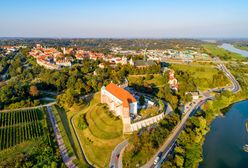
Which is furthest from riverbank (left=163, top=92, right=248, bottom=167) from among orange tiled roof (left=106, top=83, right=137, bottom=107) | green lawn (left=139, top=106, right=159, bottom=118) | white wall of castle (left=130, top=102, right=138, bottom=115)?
orange tiled roof (left=106, top=83, right=137, bottom=107)

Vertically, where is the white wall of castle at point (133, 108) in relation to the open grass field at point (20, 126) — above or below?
above

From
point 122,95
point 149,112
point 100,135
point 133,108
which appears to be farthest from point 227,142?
point 100,135

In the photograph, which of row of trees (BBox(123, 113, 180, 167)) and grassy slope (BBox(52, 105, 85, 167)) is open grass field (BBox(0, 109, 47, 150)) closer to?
grassy slope (BBox(52, 105, 85, 167))

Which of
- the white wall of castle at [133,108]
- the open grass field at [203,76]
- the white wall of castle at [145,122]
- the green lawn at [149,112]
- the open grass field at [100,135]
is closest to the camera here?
the open grass field at [100,135]

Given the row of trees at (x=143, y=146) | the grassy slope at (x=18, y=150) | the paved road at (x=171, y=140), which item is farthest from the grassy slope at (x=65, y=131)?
the paved road at (x=171, y=140)


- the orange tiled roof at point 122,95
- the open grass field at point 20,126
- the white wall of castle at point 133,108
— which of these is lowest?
the open grass field at point 20,126

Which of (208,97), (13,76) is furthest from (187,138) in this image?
(13,76)

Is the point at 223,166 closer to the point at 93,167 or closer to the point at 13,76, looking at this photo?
the point at 93,167

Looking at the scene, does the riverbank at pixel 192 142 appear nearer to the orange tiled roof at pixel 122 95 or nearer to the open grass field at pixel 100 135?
the open grass field at pixel 100 135

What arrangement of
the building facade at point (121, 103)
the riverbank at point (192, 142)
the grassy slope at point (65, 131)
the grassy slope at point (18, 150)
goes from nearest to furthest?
1. the riverbank at point (192, 142)
2. the grassy slope at point (18, 150)
3. the grassy slope at point (65, 131)
4. the building facade at point (121, 103)
